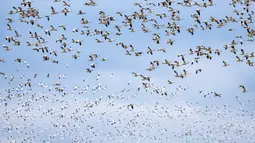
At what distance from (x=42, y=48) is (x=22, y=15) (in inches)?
290

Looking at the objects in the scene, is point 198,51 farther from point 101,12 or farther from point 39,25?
point 39,25

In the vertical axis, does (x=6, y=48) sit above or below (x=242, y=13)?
below

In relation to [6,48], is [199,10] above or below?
above

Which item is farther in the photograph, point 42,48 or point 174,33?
point 42,48

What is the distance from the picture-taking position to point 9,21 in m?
85.7

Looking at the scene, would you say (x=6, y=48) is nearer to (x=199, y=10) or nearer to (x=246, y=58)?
(x=199, y=10)

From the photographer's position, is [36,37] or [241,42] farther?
[36,37]

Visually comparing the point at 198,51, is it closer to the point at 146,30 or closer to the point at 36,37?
the point at 146,30

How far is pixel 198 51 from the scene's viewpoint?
284ft

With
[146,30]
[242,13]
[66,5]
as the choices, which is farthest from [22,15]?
[242,13]

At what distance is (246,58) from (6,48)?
1434 inches

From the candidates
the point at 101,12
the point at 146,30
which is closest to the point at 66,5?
the point at 101,12

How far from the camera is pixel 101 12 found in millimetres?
85438

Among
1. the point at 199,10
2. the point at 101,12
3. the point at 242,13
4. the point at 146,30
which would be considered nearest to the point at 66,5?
the point at 101,12
